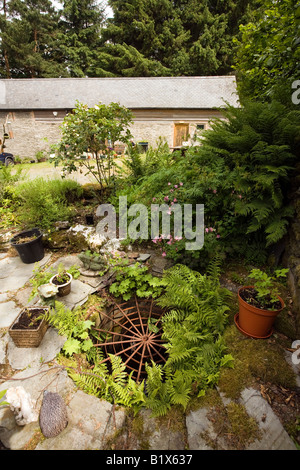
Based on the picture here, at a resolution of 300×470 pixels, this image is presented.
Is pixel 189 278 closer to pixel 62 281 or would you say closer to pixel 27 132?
pixel 62 281

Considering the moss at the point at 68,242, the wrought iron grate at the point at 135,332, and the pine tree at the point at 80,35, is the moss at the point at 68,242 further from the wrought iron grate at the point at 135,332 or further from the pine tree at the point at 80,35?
the pine tree at the point at 80,35

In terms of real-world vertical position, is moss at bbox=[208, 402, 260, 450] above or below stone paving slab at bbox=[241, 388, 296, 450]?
below

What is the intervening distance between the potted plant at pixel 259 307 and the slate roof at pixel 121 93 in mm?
14255

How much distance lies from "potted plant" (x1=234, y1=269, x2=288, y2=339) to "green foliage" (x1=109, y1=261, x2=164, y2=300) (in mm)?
994

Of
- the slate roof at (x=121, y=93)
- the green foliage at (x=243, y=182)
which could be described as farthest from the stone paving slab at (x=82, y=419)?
the slate roof at (x=121, y=93)

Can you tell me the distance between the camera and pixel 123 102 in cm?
1388

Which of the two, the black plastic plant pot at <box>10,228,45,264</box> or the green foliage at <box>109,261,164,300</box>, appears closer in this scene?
the green foliage at <box>109,261,164,300</box>

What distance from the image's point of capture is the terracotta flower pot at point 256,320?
1.84 metres

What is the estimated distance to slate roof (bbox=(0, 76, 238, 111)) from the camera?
45.2ft

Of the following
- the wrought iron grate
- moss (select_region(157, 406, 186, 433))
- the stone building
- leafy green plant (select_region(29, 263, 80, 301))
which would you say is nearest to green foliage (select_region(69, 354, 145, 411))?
moss (select_region(157, 406, 186, 433))

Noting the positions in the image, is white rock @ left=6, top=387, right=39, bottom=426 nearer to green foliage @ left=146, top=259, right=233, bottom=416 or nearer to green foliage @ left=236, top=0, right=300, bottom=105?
green foliage @ left=146, top=259, right=233, bottom=416

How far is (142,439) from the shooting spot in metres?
1.48

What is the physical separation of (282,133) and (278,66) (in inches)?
52.0

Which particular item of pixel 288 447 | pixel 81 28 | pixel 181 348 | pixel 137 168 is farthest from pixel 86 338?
pixel 81 28
